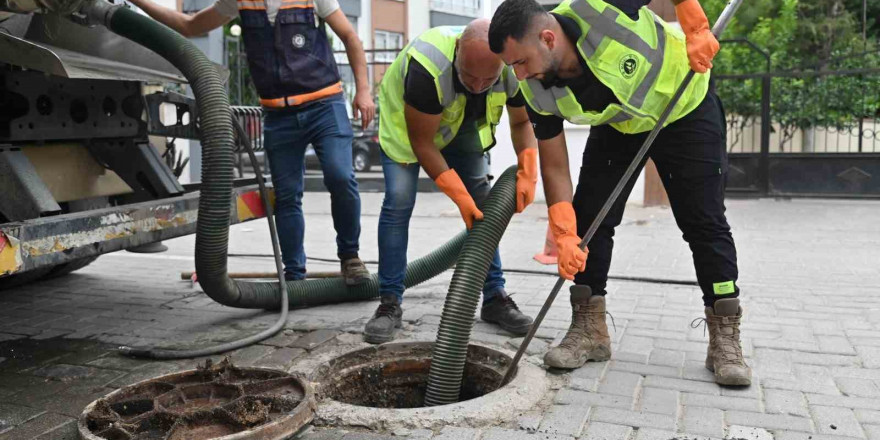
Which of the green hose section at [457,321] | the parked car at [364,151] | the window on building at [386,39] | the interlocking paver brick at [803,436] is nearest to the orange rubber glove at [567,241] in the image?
the green hose section at [457,321]

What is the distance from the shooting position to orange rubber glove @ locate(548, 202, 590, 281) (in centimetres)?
292

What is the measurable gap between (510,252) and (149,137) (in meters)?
2.90

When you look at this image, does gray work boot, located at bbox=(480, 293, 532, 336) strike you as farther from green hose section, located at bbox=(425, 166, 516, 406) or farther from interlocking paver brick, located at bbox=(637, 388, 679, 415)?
interlocking paver brick, located at bbox=(637, 388, 679, 415)

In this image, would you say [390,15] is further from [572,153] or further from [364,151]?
[572,153]

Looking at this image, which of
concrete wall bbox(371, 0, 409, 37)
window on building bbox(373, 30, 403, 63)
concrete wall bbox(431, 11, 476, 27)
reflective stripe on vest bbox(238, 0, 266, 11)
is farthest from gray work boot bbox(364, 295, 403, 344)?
concrete wall bbox(431, 11, 476, 27)

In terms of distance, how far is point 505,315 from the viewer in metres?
3.65

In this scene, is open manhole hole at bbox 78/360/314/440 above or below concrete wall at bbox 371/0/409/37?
below

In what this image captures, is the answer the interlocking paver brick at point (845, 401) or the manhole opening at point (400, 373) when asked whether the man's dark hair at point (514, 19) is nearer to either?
the manhole opening at point (400, 373)

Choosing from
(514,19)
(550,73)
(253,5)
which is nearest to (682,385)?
(550,73)

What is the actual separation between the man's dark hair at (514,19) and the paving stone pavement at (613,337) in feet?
4.14

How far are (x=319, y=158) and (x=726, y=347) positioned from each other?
215cm

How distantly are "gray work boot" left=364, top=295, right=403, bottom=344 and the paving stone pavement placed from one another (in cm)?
9

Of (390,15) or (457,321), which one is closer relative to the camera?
(457,321)

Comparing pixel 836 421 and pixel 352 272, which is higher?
pixel 352 272
